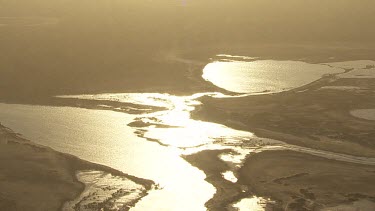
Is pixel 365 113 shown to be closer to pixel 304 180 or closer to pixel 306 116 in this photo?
pixel 306 116

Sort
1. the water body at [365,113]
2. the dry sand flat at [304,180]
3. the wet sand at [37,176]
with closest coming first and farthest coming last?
the wet sand at [37,176]
the dry sand flat at [304,180]
the water body at [365,113]

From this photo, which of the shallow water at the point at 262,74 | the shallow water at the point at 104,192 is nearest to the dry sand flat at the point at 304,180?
the shallow water at the point at 104,192

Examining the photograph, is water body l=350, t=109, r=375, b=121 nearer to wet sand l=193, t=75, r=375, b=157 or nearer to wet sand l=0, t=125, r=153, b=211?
wet sand l=193, t=75, r=375, b=157

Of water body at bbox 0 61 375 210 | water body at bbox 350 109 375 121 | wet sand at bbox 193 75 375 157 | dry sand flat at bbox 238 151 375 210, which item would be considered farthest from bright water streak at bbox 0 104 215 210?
water body at bbox 350 109 375 121

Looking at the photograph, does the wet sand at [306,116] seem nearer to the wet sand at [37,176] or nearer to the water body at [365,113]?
the water body at [365,113]

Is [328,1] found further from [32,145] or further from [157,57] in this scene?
[32,145]

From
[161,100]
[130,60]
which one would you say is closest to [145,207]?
[161,100]

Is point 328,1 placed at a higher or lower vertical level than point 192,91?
higher
